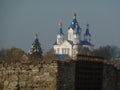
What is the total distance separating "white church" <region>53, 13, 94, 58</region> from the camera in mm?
108812

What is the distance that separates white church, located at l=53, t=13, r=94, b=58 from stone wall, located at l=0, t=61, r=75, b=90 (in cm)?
9492

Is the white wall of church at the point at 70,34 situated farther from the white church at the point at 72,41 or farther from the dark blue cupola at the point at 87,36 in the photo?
the dark blue cupola at the point at 87,36

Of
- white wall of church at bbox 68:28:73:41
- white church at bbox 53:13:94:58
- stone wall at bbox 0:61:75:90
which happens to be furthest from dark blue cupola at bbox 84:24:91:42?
stone wall at bbox 0:61:75:90

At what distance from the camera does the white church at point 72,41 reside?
108812 millimetres

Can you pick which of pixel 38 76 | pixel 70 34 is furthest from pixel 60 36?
pixel 38 76

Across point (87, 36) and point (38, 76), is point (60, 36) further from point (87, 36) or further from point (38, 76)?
point (38, 76)

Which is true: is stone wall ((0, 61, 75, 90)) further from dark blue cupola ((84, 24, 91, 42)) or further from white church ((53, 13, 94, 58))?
dark blue cupola ((84, 24, 91, 42))

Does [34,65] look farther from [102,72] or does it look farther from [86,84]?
[102,72]

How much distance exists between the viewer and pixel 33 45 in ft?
257

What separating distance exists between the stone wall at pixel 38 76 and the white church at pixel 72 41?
94.9 m

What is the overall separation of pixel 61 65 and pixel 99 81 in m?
1.97

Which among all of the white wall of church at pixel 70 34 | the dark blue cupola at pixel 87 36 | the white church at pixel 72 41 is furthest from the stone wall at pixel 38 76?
the dark blue cupola at pixel 87 36

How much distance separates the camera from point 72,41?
112 meters

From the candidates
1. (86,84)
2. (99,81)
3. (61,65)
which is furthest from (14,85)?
(99,81)
